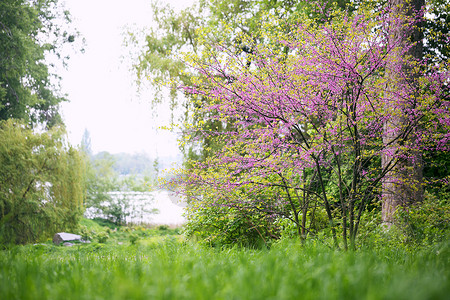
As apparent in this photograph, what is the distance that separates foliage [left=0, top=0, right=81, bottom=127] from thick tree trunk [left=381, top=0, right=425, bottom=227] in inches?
517

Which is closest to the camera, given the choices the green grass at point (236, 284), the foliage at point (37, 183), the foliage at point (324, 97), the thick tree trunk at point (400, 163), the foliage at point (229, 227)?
the green grass at point (236, 284)

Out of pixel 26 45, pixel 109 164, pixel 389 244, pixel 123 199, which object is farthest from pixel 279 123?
pixel 109 164

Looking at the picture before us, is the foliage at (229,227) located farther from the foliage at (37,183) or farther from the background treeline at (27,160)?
the foliage at (37,183)

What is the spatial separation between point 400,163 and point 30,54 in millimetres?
14167

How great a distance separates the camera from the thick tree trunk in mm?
3617

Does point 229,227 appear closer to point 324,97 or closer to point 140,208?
point 324,97

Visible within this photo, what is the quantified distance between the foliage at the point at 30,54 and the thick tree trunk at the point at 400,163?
1314 centimetres

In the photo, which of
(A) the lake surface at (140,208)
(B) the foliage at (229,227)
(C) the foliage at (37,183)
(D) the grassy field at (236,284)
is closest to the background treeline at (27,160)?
(C) the foliage at (37,183)

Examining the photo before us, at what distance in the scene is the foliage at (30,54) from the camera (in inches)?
468

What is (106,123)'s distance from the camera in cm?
6366

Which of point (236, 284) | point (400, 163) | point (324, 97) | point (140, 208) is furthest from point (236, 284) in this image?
point (140, 208)

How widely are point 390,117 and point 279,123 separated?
1.34m

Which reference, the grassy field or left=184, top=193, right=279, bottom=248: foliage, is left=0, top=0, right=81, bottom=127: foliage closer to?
left=184, top=193, right=279, bottom=248: foliage

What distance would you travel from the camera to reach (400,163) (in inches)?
164
